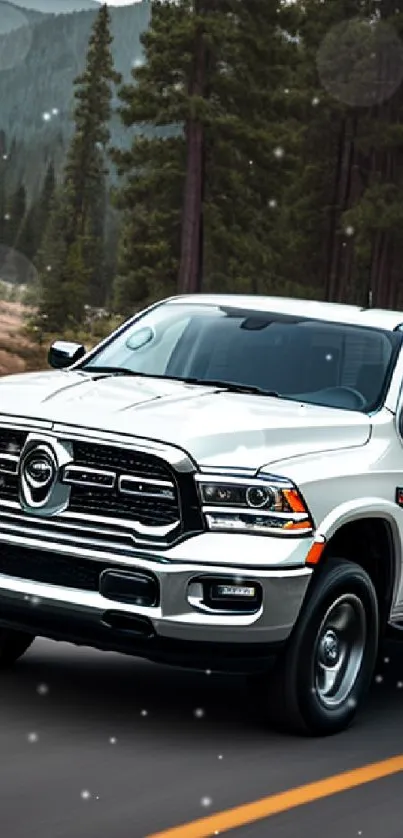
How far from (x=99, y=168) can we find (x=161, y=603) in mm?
93442

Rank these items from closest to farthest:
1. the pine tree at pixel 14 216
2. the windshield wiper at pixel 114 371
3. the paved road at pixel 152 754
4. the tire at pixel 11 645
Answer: the paved road at pixel 152 754, the tire at pixel 11 645, the windshield wiper at pixel 114 371, the pine tree at pixel 14 216

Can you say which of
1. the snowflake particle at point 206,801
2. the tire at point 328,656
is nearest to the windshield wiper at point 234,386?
the tire at point 328,656

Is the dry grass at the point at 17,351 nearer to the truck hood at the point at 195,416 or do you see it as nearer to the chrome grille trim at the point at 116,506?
the truck hood at the point at 195,416

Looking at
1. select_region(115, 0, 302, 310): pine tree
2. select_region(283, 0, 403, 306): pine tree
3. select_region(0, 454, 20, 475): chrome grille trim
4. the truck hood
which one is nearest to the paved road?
select_region(0, 454, 20, 475): chrome grille trim

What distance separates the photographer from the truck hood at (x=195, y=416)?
6.59 metres

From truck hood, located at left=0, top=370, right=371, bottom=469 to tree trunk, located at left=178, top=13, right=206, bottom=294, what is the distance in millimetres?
37672

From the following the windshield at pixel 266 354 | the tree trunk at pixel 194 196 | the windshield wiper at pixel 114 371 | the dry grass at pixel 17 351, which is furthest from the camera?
the tree trunk at pixel 194 196

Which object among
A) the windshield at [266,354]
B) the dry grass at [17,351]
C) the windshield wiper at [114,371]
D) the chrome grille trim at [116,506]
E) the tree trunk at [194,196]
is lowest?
the dry grass at [17,351]

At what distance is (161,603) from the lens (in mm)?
6410

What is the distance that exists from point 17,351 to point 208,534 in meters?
37.7

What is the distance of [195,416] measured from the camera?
6.80 metres

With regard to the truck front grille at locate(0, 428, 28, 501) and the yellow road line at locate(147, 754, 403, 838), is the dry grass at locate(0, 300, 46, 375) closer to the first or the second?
the truck front grille at locate(0, 428, 28, 501)

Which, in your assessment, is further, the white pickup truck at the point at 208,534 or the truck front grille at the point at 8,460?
the truck front grille at the point at 8,460

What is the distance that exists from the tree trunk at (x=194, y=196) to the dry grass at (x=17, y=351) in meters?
4.57
